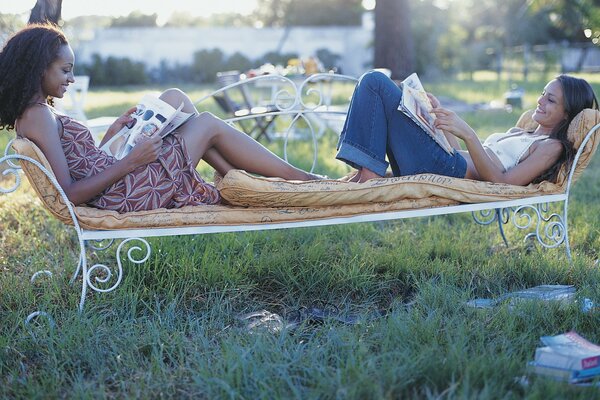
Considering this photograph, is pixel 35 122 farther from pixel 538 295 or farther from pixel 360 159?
→ pixel 538 295

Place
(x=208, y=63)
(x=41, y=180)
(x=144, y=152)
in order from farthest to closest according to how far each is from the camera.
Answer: (x=208, y=63)
(x=144, y=152)
(x=41, y=180)

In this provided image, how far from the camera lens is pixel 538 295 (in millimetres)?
3027

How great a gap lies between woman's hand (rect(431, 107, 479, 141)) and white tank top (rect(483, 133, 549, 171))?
0.44 metres

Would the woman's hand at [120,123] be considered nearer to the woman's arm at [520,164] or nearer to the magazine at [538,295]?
the woman's arm at [520,164]

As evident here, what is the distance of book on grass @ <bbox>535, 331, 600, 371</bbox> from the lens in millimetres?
2205

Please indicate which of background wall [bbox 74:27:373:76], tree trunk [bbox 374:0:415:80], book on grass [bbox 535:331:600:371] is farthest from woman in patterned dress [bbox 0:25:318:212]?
background wall [bbox 74:27:373:76]

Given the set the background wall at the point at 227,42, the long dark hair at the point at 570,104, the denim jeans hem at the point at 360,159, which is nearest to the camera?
the denim jeans hem at the point at 360,159

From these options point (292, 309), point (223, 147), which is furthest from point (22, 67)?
point (292, 309)

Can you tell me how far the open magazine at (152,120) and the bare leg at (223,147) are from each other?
0.21 feet

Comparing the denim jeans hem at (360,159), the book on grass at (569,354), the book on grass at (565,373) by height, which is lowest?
the book on grass at (565,373)

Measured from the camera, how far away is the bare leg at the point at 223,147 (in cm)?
331

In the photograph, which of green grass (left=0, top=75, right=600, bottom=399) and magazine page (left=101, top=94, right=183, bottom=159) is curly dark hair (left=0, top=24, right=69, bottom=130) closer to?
magazine page (left=101, top=94, right=183, bottom=159)

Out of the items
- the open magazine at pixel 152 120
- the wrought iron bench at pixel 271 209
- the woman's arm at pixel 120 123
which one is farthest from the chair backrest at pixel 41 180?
the woman's arm at pixel 120 123

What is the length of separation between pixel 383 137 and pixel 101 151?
1.39 metres
